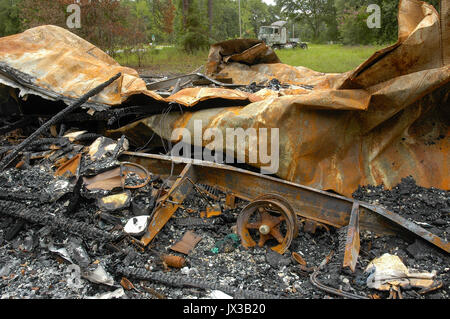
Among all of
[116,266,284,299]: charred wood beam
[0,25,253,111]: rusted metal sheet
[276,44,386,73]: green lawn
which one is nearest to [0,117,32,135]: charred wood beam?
[0,25,253,111]: rusted metal sheet

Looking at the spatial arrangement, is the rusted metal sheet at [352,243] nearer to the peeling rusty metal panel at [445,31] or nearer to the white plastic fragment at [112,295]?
the peeling rusty metal panel at [445,31]

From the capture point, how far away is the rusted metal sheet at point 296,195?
300 cm

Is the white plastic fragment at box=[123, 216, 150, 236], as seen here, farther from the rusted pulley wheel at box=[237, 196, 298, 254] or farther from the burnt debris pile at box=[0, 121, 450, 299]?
the rusted pulley wheel at box=[237, 196, 298, 254]

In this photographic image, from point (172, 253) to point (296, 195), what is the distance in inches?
55.6

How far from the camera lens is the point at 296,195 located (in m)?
3.36

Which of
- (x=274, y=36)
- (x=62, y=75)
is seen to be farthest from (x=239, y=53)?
(x=274, y=36)

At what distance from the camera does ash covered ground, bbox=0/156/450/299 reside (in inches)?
102

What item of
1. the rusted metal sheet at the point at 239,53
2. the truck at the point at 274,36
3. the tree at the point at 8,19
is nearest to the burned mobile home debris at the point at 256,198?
the rusted metal sheet at the point at 239,53

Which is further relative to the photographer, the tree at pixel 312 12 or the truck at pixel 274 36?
the tree at pixel 312 12

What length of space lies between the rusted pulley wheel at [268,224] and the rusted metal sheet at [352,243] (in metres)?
0.48

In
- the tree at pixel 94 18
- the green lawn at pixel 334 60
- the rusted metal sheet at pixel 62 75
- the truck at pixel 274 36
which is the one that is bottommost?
the rusted metal sheet at pixel 62 75

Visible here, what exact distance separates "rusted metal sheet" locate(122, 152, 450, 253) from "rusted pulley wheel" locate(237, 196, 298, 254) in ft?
0.88
